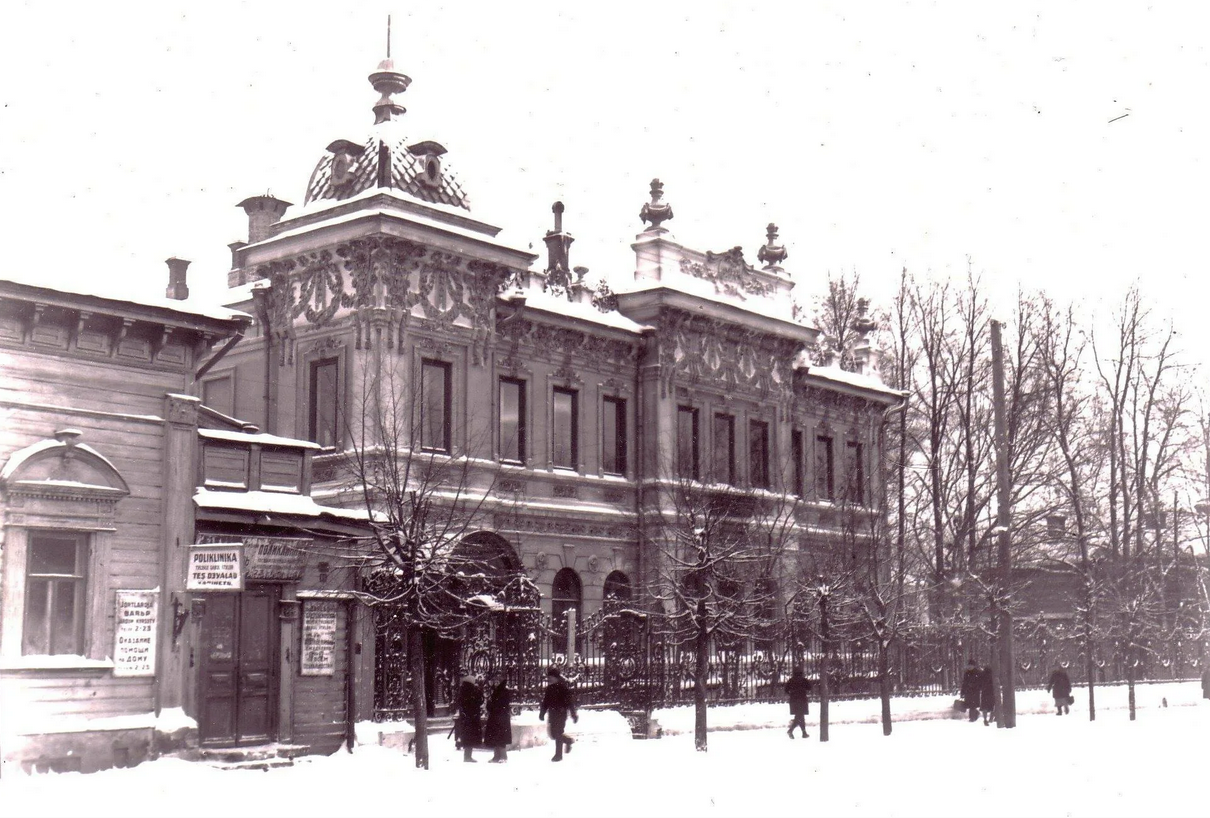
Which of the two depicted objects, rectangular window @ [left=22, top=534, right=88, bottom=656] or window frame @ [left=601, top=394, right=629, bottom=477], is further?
window frame @ [left=601, top=394, right=629, bottom=477]

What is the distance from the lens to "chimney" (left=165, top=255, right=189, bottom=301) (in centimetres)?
3525

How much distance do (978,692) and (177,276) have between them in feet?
67.9

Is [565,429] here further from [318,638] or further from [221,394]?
[318,638]

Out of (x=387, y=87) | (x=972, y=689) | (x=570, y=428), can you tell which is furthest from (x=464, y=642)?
(x=972, y=689)

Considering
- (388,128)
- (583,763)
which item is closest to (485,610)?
(583,763)

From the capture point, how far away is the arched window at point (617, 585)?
3459cm

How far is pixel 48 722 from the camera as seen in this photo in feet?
→ 58.7

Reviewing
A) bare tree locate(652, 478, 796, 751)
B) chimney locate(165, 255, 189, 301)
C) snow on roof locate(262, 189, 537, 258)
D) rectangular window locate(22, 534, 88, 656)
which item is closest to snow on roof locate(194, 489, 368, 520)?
rectangular window locate(22, 534, 88, 656)

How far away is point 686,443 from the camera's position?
119ft

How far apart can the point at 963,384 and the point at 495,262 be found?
22112 mm

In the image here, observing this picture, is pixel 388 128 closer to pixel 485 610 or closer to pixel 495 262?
pixel 495 262

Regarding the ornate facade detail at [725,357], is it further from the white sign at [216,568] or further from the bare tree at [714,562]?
the white sign at [216,568]

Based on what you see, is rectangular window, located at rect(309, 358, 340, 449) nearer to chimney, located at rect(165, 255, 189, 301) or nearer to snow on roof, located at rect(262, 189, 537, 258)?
snow on roof, located at rect(262, 189, 537, 258)

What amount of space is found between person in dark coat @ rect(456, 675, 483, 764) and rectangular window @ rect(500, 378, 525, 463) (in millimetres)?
10290
